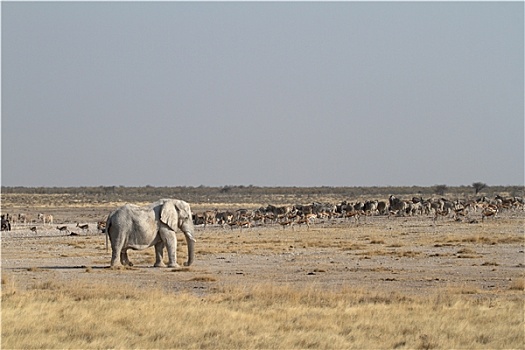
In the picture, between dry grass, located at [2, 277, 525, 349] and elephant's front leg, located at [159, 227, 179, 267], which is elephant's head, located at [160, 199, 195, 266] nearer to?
elephant's front leg, located at [159, 227, 179, 267]

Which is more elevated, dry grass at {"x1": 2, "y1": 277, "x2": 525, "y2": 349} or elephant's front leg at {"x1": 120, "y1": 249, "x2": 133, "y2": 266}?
elephant's front leg at {"x1": 120, "y1": 249, "x2": 133, "y2": 266}

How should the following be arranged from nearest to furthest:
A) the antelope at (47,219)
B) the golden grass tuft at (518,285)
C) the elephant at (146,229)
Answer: the golden grass tuft at (518,285), the elephant at (146,229), the antelope at (47,219)

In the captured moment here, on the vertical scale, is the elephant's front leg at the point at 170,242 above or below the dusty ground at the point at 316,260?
above

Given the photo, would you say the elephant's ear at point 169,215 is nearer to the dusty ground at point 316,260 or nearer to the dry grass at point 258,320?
the dusty ground at point 316,260

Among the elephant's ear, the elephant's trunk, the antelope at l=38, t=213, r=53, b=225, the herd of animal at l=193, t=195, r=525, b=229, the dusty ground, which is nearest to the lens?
the dusty ground

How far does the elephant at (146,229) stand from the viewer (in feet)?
82.9

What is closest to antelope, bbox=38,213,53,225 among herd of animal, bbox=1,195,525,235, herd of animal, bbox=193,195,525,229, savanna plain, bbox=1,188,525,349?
herd of animal, bbox=1,195,525,235

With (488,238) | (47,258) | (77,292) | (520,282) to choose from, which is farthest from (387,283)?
(488,238)

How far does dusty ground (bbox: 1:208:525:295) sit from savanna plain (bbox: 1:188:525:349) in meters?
0.06

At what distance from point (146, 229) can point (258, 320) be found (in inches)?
430

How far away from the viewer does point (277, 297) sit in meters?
17.6

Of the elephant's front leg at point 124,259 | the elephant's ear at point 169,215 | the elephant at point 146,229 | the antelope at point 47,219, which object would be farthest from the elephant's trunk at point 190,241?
the antelope at point 47,219

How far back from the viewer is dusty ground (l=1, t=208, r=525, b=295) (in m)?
21.5

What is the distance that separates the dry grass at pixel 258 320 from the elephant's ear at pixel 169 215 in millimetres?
7159
